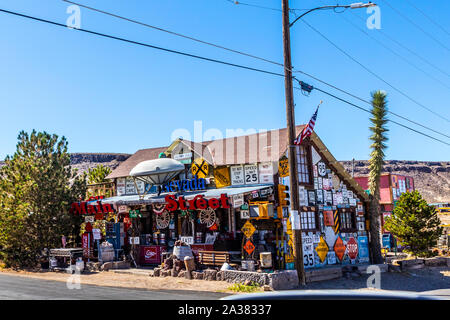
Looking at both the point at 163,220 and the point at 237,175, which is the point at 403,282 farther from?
the point at 163,220

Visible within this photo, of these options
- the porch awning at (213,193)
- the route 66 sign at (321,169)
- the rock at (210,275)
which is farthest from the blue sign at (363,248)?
the rock at (210,275)

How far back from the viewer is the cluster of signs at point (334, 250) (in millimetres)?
20109

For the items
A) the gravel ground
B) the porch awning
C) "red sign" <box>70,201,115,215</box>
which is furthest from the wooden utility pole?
"red sign" <box>70,201,115,215</box>

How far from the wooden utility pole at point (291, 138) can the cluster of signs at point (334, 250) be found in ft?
12.8

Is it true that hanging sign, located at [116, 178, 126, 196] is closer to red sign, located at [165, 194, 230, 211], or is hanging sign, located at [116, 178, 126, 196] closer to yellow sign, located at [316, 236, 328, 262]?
red sign, located at [165, 194, 230, 211]

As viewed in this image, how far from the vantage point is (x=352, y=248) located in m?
23.0

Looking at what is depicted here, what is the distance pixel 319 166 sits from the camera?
21.9 meters

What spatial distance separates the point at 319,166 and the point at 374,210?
4727mm

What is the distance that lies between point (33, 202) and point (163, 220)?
23.5ft

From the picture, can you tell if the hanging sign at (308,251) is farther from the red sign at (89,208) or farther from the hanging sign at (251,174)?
the red sign at (89,208)

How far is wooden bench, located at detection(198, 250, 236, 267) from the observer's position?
18625 mm
